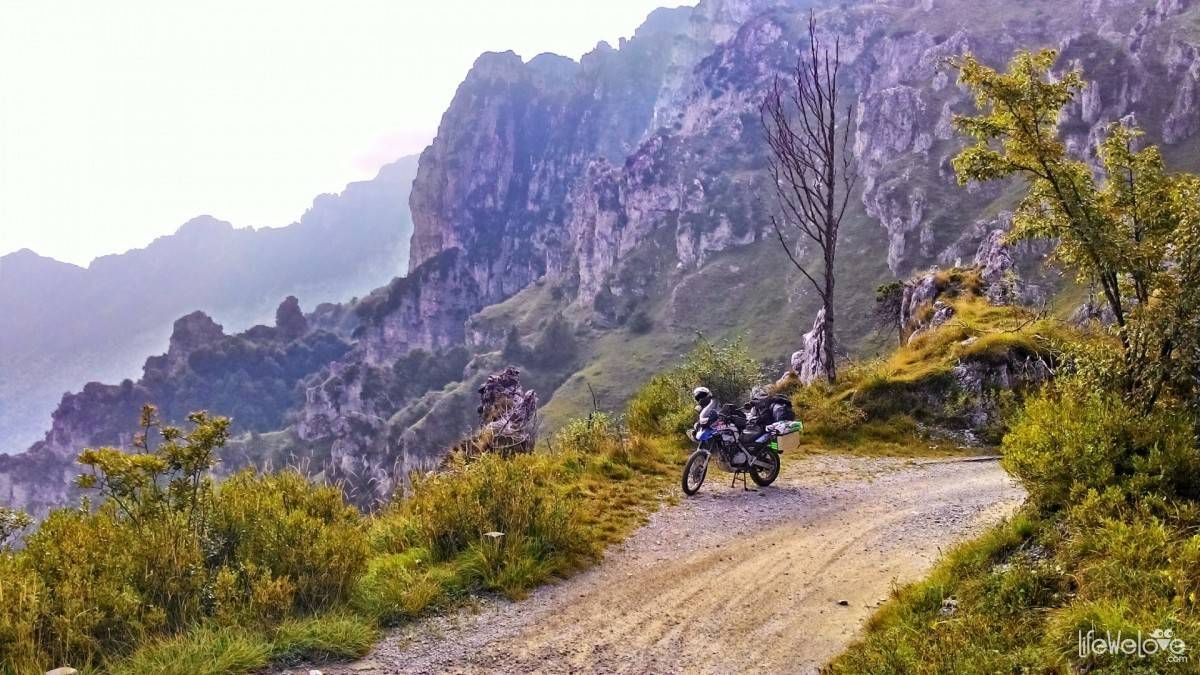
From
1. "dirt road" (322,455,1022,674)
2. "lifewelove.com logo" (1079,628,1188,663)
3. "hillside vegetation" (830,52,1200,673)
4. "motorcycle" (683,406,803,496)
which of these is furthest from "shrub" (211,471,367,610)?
"lifewelove.com logo" (1079,628,1188,663)

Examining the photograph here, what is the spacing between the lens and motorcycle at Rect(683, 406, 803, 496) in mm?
12695

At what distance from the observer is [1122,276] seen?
878 cm

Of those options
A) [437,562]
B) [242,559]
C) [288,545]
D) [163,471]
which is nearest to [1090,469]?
[437,562]

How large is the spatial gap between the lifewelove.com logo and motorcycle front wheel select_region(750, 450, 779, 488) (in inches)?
325

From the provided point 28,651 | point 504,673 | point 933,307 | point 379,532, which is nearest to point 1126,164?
point 504,673

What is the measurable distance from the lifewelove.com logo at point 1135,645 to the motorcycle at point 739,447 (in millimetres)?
8047

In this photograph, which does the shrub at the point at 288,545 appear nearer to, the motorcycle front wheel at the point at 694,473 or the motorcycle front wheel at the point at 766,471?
the motorcycle front wheel at the point at 694,473

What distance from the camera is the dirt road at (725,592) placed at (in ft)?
21.9

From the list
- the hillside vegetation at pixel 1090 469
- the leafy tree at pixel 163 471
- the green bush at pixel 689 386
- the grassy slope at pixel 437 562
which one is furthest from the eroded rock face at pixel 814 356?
the leafy tree at pixel 163 471

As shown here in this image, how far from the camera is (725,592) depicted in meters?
8.13

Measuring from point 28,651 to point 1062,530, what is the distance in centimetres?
978

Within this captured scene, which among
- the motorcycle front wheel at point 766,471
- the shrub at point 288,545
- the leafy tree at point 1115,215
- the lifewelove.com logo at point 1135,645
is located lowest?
the motorcycle front wheel at point 766,471

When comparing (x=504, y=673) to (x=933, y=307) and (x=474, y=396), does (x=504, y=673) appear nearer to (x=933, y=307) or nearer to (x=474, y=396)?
(x=933, y=307)

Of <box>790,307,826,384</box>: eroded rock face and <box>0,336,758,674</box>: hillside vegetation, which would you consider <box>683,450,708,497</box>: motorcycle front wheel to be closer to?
<box>0,336,758,674</box>: hillside vegetation
